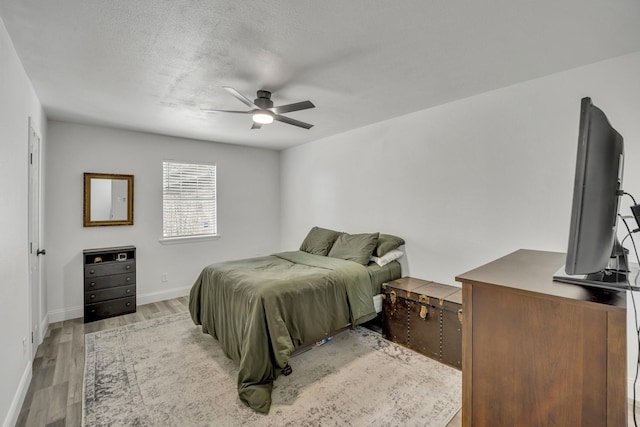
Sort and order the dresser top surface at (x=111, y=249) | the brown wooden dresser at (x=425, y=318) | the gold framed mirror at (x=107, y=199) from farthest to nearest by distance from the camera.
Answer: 1. the gold framed mirror at (x=107, y=199)
2. the dresser top surface at (x=111, y=249)
3. the brown wooden dresser at (x=425, y=318)

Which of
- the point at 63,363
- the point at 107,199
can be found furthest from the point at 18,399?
the point at 107,199

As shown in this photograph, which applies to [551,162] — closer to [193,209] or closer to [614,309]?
[614,309]

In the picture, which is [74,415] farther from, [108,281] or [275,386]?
[108,281]

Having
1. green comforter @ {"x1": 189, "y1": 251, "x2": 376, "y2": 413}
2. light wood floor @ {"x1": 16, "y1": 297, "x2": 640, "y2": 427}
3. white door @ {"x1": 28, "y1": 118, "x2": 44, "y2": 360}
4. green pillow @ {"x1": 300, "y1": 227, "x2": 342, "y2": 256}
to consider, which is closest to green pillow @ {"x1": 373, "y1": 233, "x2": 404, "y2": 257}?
green comforter @ {"x1": 189, "y1": 251, "x2": 376, "y2": 413}

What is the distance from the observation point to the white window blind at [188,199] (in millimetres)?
4578

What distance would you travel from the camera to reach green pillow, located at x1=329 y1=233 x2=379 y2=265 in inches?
138

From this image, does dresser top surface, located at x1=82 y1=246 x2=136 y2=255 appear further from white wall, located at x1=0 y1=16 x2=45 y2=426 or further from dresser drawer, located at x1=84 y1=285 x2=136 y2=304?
white wall, located at x1=0 y1=16 x2=45 y2=426

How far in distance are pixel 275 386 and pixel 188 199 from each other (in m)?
3.42

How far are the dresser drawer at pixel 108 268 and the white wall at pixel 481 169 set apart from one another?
2955mm

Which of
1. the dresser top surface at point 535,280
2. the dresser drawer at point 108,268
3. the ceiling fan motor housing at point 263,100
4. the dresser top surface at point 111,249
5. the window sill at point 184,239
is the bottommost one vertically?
the dresser drawer at point 108,268

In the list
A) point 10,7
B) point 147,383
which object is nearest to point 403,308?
point 147,383

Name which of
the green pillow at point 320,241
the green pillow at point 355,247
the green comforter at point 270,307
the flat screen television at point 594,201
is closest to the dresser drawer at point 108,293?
the green comforter at point 270,307

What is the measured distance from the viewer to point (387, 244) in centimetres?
356

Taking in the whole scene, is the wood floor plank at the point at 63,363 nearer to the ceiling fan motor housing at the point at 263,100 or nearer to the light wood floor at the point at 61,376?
the light wood floor at the point at 61,376
